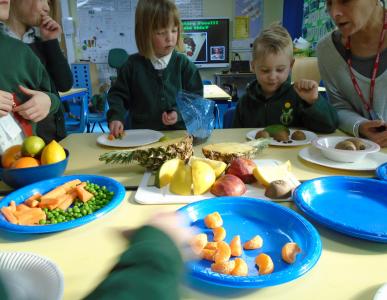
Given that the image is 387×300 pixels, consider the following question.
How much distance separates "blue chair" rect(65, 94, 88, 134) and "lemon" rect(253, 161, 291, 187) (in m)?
1.93

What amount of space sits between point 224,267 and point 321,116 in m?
0.94

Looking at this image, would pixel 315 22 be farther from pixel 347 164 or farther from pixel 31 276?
pixel 31 276

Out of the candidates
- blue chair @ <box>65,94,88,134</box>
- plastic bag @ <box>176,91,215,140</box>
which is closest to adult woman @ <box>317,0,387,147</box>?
plastic bag @ <box>176,91,215,140</box>

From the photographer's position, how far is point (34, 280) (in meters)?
0.46

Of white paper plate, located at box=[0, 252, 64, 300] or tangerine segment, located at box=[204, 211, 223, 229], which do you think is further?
tangerine segment, located at box=[204, 211, 223, 229]

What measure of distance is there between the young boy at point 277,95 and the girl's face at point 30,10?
0.99m

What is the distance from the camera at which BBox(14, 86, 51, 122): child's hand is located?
3.25 feet

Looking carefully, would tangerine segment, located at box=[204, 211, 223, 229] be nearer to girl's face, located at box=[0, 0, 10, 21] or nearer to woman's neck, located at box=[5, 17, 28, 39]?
girl's face, located at box=[0, 0, 10, 21]

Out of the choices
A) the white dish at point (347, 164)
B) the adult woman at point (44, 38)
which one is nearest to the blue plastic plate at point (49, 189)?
the white dish at point (347, 164)

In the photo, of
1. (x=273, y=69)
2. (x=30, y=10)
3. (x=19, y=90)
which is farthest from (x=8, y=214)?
(x=273, y=69)

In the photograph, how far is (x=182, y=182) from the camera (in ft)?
2.42

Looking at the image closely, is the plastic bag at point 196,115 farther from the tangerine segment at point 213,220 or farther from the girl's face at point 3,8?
the girl's face at point 3,8

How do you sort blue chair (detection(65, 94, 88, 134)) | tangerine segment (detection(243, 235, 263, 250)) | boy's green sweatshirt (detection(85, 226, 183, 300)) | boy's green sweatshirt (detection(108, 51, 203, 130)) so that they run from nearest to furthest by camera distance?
boy's green sweatshirt (detection(85, 226, 183, 300))
tangerine segment (detection(243, 235, 263, 250))
boy's green sweatshirt (detection(108, 51, 203, 130))
blue chair (detection(65, 94, 88, 134))

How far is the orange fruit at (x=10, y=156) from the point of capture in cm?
83
